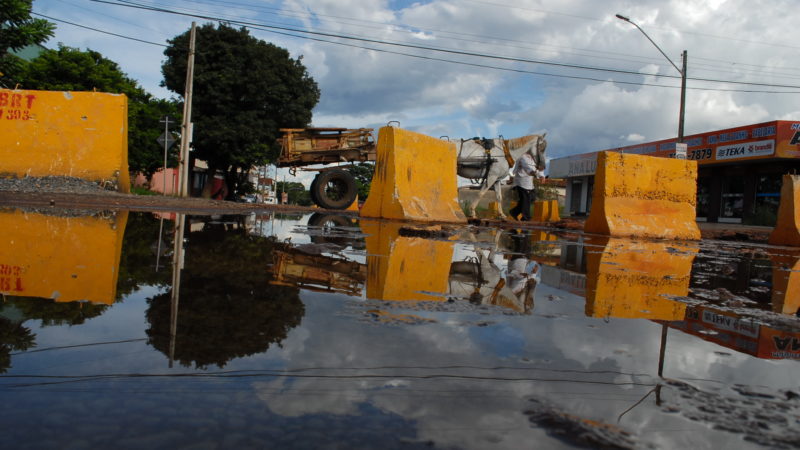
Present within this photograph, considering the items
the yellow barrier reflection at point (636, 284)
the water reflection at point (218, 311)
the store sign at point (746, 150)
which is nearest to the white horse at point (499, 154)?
the yellow barrier reflection at point (636, 284)

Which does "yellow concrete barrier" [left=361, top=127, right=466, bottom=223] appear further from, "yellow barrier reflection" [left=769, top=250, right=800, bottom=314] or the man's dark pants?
"yellow barrier reflection" [left=769, top=250, right=800, bottom=314]

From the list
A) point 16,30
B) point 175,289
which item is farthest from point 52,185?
point 175,289

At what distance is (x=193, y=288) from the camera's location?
247 centimetres

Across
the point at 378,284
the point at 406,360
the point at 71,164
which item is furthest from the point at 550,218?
the point at 406,360

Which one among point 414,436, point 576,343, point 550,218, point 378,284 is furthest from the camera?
point 550,218

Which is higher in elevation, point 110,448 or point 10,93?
point 10,93

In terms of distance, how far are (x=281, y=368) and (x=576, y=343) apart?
1047 mm

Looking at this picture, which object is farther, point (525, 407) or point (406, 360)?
point (406, 360)

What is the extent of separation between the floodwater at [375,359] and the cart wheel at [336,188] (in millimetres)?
11364

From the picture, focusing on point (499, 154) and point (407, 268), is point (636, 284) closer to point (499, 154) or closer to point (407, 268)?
point (407, 268)

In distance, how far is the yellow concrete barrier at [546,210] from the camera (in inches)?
604

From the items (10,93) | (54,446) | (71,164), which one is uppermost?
(10,93)

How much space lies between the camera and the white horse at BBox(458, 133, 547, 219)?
553 inches

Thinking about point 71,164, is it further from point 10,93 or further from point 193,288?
point 193,288
